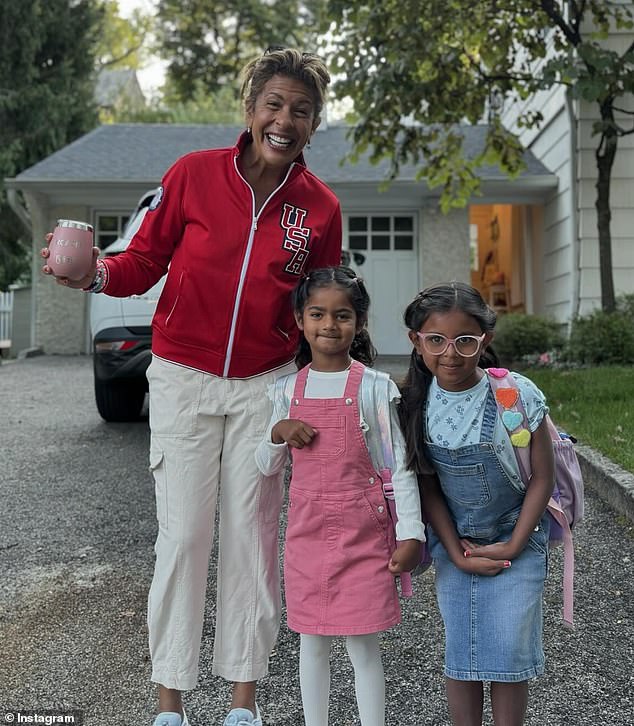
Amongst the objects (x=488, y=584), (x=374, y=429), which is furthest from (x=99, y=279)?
(x=488, y=584)

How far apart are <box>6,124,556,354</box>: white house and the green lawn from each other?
5.64 m

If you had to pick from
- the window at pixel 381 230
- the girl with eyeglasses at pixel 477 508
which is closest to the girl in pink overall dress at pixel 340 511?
the girl with eyeglasses at pixel 477 508

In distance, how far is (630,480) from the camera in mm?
4242

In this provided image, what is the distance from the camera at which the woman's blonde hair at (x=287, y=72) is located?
2.30 metres

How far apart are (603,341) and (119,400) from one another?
200 inches

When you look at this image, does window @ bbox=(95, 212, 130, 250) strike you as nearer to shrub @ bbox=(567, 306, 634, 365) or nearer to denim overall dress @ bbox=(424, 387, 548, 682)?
shrub @ bbox=(567, 306, 634, 365)

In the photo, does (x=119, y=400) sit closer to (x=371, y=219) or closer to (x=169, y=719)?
(x=169, y=719)

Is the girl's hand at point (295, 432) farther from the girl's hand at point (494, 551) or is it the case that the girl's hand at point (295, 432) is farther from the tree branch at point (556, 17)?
the tree branch at point (556, 17)

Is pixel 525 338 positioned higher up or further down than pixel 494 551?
higher up

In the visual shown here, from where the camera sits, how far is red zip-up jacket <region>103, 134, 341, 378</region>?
230cm

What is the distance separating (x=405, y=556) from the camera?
6.56 ft

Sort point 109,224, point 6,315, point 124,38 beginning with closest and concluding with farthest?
1. point 109,224
2. point 6,315
3. point 124,38

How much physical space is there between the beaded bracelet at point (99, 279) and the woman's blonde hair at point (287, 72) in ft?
2.12

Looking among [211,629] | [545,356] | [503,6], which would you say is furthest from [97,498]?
[503,6]
